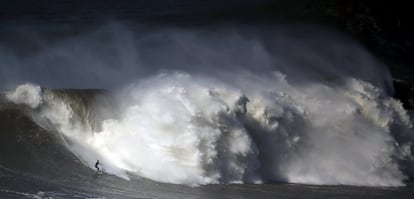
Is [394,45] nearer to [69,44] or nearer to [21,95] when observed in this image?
[69,44]

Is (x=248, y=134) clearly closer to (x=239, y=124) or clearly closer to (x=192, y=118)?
(x=239, y=124)

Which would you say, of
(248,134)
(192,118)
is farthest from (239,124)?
(192,118)

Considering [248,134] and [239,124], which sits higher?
Result: [239,124]

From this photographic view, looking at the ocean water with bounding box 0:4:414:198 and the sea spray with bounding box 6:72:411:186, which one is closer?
the ocean water with bounding box 0:4:414:198

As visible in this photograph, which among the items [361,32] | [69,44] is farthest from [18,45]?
[361,32]

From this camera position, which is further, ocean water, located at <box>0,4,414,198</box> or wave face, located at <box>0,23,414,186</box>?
wave face, located at <box>0,23,414,186</box>
